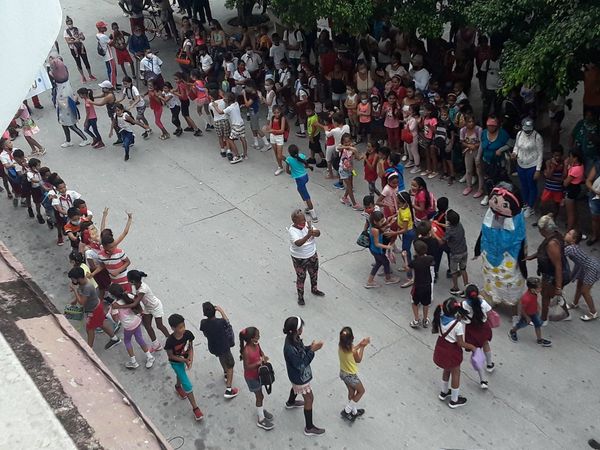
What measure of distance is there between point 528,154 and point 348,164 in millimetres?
2678

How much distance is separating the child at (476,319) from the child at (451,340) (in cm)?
10

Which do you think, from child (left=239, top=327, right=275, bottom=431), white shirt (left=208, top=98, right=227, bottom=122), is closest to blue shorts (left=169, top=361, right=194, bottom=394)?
child (left=239, top=327, right=275, bottom=431)

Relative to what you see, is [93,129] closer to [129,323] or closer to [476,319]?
[129,323]

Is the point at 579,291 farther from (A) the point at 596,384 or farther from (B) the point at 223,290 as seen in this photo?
(B) the point at 223,290

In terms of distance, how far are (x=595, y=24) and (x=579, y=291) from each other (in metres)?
3.15

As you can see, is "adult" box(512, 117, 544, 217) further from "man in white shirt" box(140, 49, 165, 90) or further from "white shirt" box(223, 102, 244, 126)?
"man in white shirt" box(140, 49, 165, 90)

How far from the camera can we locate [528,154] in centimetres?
980

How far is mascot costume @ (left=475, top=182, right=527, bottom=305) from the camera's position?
25.6 ft

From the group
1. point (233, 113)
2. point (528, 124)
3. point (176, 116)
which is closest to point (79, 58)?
point (176, 116)

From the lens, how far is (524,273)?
26.8 ft

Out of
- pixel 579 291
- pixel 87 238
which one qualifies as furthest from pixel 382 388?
pixel 87 238

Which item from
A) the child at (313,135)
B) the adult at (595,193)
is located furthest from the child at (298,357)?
the child at (313,135)

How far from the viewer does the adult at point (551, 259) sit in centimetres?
769

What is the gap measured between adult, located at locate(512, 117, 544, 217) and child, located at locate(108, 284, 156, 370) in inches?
228
